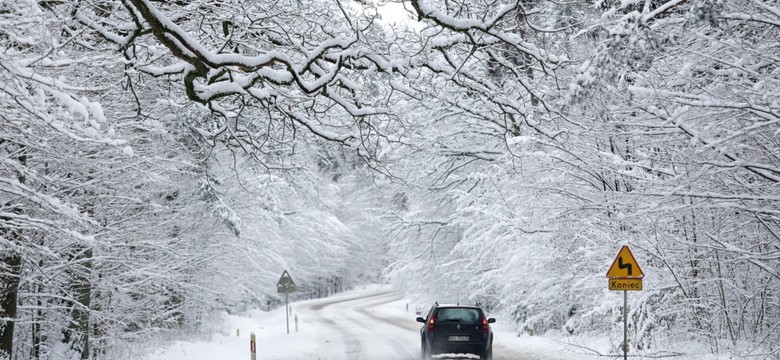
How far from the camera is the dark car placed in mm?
16609

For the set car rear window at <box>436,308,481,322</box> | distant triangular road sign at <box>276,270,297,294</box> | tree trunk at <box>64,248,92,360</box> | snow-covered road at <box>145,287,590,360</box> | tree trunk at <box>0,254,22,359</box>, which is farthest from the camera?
distant triangular road sign at <box>276,270,297,294</box>

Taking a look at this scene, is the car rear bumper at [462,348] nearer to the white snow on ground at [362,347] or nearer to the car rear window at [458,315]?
the car rear window at [458,315]

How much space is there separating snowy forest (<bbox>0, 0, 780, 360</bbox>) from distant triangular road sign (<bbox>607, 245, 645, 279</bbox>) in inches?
24.4

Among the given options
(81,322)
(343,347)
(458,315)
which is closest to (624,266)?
(458,315)

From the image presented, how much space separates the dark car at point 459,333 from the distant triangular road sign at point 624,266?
5.19m

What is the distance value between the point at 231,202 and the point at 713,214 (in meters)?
16.2

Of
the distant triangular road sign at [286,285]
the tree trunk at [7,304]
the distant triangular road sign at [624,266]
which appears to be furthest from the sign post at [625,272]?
the distant triangular road sign at [286,285]

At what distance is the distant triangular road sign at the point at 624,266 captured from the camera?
11922 millimetres

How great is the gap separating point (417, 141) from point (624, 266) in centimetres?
1098

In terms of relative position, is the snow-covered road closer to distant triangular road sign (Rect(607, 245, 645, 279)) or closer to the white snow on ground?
the white snow on ground

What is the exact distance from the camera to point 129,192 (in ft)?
45.0

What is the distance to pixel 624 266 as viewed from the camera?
473 inches

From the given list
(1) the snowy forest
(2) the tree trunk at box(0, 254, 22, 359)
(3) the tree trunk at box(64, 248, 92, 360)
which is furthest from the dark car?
(2) the tree trunk at box(0, 254, 22, 359)

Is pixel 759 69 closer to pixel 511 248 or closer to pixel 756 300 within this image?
pixel 756 300
